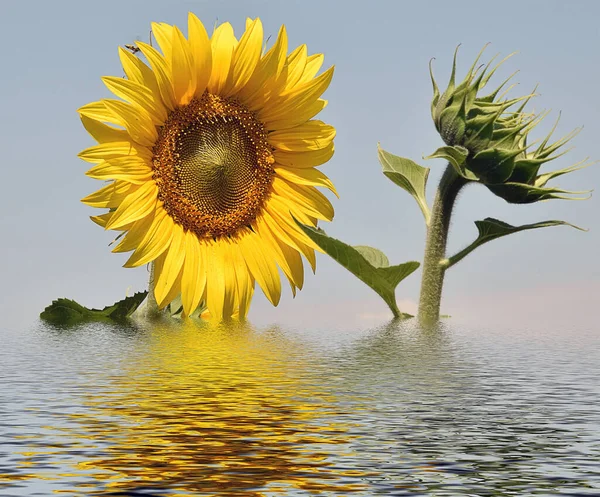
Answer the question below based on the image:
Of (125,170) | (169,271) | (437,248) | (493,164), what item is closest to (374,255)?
(437,248)

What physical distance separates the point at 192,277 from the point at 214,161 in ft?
1.82

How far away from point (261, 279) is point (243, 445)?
2479mm

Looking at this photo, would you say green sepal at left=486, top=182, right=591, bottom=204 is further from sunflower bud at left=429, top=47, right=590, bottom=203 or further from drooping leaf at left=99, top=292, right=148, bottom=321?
drooping leaf at left=99, top=292, right=148, bottom=321

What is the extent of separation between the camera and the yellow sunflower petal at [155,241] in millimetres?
3771

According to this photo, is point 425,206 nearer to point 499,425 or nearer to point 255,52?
point 255,52

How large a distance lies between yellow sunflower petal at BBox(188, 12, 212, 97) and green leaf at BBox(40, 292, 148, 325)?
3.64 feet

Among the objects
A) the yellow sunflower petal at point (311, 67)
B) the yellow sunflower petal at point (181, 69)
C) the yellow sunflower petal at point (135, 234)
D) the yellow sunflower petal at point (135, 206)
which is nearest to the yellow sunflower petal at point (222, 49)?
the yellow sunflower petal at point (181, 69)

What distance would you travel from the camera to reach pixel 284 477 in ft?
4.35

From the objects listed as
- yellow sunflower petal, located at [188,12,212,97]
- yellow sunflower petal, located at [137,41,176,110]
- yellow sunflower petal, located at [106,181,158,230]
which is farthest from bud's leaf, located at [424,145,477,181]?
yellow sunflower petal, located at [106,181,158,230]

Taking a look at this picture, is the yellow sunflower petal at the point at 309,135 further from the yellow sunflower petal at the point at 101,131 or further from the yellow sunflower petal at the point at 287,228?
the yellow sunflower petal at the point at 101,131

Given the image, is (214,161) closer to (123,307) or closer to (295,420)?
(123,307)

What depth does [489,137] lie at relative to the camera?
362 centimetres

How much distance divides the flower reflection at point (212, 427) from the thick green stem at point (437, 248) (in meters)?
1.44

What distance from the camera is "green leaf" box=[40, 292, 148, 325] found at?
3971 millimetres
